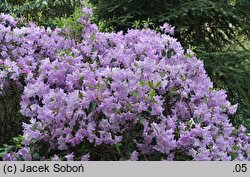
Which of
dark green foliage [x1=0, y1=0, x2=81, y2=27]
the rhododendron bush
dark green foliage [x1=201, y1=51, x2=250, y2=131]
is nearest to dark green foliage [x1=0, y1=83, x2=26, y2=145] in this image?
the rhododendron bush

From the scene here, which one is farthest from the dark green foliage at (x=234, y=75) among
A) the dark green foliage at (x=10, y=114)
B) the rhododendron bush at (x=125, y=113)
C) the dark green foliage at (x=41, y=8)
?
the dark green foliage at (x=41, y=8)

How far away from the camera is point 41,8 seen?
914 cm

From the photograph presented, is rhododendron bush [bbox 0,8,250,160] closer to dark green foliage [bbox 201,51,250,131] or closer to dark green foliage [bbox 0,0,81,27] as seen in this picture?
dark green foliage [bbox 201,51,250,131]

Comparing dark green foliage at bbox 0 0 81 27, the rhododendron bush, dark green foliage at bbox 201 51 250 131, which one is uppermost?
dark green foliage at bbox 0 0 81 27

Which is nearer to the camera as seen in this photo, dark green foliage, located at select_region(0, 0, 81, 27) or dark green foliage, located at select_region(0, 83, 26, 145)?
dark green foliage, located at select_region(0, 83, 26, 145)

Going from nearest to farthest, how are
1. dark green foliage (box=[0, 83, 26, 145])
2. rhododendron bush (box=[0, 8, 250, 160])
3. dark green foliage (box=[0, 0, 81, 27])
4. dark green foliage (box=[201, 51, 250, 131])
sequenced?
rhododendron bush (box=[0, 8, 250, 160]) → dark green foliage (box=[0, 83, 26, 145]) → dark green foliage (box=[201, 51, 250, 131]) → dark green foliage (box=[0, 0, 81, 27])

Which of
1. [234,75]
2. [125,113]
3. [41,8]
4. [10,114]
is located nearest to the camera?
[125,113]

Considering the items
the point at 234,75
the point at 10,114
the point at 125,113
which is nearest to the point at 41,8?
the point at 234,75

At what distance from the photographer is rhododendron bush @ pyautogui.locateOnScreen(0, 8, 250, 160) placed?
2453mm

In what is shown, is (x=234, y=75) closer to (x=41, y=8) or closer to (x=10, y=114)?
(x=10, y=114)

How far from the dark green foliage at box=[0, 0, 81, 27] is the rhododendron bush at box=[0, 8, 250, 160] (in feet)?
18.9

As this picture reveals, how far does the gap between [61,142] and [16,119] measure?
37.2 inches

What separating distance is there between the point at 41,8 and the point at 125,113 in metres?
7.16
